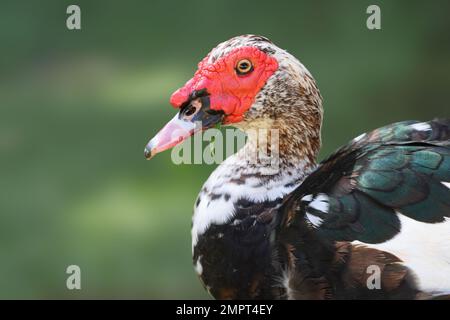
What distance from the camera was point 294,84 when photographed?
1.62m

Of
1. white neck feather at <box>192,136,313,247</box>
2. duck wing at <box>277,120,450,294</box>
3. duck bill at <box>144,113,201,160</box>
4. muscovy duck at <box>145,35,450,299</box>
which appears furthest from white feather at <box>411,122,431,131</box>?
duck bill at <box>144,113,201,160</box>

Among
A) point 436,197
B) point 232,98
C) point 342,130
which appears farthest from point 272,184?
point 342,130

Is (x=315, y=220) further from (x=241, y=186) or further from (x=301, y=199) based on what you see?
(x=241, y=186)

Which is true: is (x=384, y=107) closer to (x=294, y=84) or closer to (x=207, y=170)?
(x=207, y=170)

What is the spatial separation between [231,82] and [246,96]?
4 cm

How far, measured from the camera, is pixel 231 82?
62.7 inches

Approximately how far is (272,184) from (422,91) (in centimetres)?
182

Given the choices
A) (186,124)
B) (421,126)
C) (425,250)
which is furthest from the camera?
(421,126)

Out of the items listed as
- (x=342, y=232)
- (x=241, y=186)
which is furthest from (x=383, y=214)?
(x=241, y=186)

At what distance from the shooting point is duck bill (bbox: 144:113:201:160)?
1561 mm

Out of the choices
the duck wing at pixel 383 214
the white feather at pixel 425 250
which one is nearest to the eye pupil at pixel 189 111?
the duck wing at pixel 383 214

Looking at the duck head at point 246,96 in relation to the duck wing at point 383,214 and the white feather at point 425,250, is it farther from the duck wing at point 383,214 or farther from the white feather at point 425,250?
the white feather at point 425,250

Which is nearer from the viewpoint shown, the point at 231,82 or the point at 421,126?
the point at 231,82

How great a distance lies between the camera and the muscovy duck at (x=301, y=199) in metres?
1.47
